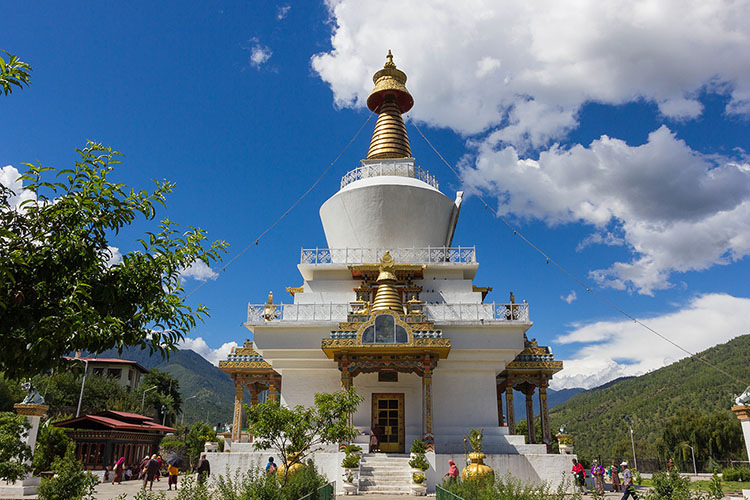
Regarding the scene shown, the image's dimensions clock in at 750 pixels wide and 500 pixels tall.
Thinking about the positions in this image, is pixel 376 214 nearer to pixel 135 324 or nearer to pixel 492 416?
pixel 492 416

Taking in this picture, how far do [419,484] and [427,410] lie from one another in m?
3.12

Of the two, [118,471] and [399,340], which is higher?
[399,340]

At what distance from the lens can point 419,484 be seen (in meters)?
16.3

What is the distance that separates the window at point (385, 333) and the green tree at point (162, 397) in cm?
4659

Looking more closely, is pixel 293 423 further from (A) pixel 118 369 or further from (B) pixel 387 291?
(A) pixel 118 369

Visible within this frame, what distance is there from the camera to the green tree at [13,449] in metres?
15.2

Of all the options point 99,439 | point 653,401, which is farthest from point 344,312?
point 653,401

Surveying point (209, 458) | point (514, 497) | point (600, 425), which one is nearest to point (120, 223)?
point (514, 497)

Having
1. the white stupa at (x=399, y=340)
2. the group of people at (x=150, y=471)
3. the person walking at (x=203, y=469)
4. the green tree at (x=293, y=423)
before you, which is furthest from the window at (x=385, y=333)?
the group of people at (x=150, y=471)

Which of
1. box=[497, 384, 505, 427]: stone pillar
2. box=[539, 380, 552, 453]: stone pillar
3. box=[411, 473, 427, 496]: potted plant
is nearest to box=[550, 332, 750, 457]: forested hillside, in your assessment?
box=[497, 384, 505, 427]: stone pillar

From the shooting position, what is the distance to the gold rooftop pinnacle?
2925 cm

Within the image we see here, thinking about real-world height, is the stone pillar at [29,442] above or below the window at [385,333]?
below

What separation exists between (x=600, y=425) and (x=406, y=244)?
68.2 metres

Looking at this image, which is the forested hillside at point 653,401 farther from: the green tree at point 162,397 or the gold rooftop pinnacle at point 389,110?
the green tree at point 162,397
